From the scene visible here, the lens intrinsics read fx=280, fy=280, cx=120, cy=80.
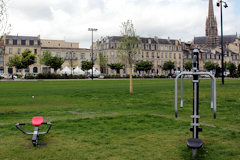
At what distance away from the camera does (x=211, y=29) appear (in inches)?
6147

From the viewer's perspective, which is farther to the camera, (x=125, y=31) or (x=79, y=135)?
(x=125, y=31)

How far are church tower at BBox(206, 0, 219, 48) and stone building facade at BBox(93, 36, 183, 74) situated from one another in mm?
38950

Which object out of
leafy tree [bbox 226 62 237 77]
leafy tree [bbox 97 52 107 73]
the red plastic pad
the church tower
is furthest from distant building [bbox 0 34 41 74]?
the church tower

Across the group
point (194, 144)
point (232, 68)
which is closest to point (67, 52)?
point (232, 68)

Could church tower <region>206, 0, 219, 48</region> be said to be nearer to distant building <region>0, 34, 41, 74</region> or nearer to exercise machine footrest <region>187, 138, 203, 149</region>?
distant building <region>0, 34, 41, 74</region>

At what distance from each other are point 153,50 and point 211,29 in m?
62.0

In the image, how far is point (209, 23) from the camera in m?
159

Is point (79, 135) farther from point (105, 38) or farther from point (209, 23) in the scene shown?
point (209, 23)

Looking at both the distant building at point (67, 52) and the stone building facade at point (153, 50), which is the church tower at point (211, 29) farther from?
the distant building at point (67, 52)

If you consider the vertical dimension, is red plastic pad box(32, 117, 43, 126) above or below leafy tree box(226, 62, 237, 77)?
below

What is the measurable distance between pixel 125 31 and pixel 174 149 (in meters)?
21.3

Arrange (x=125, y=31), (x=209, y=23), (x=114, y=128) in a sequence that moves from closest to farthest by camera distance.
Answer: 1. (x=114, y=128)
2. (x=125, y=31)
3. (x=209, y=23)

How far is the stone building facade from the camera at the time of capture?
331ft

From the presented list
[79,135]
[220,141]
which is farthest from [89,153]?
[220,141]
